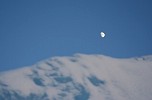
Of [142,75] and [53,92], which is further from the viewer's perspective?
[142,75]

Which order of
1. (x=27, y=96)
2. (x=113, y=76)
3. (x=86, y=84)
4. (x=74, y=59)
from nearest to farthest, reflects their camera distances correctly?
(x=27, y=96) → (x=86, y=84) → (x=113, y=76) → (x=74, y=59)

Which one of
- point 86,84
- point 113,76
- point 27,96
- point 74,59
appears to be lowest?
point 27,96

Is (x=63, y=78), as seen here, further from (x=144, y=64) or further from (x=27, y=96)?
(x=144, y=64)

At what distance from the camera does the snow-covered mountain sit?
202 ft

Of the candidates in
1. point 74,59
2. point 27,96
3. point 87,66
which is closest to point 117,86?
point 87,66

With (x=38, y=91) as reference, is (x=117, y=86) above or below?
above

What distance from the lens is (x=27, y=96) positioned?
5969cm

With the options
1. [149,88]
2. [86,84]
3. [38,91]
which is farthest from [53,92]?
[149,88]

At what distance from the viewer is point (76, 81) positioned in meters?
64.1

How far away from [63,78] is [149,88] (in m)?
17.5

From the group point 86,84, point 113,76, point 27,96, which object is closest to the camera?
point 27,96

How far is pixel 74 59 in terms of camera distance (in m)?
73.3

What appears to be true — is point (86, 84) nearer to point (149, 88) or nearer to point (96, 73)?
point (96, 73)

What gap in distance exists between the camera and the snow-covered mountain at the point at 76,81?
2424 inches
